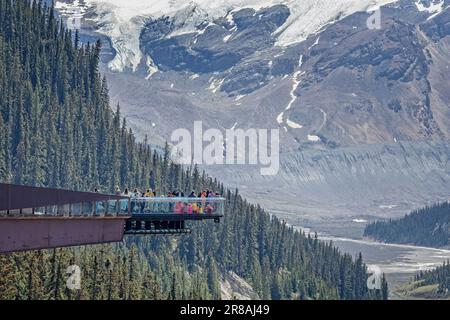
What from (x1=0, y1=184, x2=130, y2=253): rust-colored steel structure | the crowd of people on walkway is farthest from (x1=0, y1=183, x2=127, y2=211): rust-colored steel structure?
the crowd of people on walkway

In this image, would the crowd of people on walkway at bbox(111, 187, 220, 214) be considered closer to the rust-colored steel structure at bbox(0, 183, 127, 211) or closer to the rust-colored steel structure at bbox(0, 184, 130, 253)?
the rust-colored steel structure at bbox(0, 184, 130, 253)

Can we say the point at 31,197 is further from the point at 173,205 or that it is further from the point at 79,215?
the point at 173,205

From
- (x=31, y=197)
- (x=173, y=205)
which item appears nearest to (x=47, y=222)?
(x=31, y=197)

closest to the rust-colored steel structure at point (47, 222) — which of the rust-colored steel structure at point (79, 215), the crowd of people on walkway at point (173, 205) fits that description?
the rust-colored steel structure at point (79, 215)

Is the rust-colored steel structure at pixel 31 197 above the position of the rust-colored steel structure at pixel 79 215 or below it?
above

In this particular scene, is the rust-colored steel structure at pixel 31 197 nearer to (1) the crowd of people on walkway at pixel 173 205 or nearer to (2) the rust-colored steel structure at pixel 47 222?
(2) the rust-colored steel structure at pixel 47 222

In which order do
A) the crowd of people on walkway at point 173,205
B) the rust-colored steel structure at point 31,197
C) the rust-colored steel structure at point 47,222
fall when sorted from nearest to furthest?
1. the rust-colored steel structure at point 31,197
2. the rust-colored steel structure at point 47,222
3. the crowd of people on walkway at point 173,205

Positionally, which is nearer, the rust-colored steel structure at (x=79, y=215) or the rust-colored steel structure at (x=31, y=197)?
the rust-colored steel structure at (x=31, y=197)

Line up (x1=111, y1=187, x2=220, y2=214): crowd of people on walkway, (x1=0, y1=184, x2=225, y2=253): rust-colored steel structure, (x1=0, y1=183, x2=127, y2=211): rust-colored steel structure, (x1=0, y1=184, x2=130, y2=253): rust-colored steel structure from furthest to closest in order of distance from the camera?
(x1=111, y1=187, x2=220, y2=214): crowd of people on walkway, (x1=0, y1=184, x2=225, y2=253): rust-colored steel structure, (x1=0, y1=184, x2=130, y2=253): rust-colored steel structure, (x1=0, y1=183, x2=127, y2=211): rust-colored steel structure
